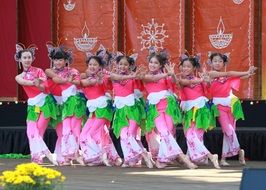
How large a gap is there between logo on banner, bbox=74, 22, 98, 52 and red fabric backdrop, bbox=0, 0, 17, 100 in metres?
1.00

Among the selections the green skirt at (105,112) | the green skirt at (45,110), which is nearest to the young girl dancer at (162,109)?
the green skirt at (105,112)

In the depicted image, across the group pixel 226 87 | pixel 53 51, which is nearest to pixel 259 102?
pixel 226 87

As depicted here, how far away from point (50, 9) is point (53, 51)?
10.2ft

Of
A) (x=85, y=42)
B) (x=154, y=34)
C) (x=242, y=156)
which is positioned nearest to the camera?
(x=242, y=156)

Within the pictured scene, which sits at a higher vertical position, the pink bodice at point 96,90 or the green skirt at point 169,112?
the pink bodice at point 96,90

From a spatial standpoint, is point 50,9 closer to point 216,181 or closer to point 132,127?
point 132,127

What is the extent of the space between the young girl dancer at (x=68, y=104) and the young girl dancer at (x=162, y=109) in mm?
881

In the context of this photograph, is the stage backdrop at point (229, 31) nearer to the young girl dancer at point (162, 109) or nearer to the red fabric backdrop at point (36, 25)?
the young girl dancer at point (162, 109)

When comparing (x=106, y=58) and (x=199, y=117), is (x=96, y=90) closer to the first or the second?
(x=106, y=58)

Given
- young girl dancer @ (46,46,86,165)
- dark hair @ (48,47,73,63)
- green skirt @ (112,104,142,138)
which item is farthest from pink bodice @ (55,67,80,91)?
green skirt @ (112,104,142,138)

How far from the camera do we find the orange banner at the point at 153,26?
34.9 feet

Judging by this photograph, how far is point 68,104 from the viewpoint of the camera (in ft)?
27.8

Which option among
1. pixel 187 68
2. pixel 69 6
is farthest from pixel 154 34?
pixel 187 68

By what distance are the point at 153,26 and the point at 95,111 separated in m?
2.79
